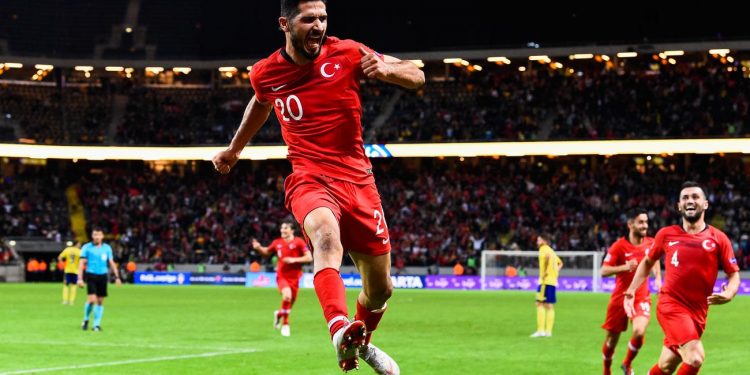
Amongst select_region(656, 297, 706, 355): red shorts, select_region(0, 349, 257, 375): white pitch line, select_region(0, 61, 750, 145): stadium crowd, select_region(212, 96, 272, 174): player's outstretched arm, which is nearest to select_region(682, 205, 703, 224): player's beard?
select_region(656, 297, 706, 355): red shorts

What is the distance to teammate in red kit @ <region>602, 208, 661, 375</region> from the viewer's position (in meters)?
17.5

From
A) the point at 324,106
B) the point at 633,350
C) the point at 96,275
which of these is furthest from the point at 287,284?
the point at 324,106

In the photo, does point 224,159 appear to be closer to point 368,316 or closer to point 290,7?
point 368,316

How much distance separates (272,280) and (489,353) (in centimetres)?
3940

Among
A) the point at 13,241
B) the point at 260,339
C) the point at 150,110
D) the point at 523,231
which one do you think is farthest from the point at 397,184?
the point at 260,339

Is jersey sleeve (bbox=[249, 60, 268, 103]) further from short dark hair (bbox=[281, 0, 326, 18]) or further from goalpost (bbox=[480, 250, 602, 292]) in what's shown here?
goalpost (bbox=[480, 250, 602, 292])

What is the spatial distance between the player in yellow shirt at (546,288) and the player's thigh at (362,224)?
17.5 metres

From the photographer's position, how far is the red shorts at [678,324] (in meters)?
13.0

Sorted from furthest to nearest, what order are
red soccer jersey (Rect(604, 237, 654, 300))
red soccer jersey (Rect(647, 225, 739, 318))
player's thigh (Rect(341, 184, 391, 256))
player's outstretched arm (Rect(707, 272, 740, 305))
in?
red soccer jersey (Rect(604, 237, 654, 300))
red soccer jersey (Rect(647, 225, 739, 318))
player's outstretched arm (Rect(707, 272, 740, 305))
player's thigh (Rect(341, 184, 391, 256))

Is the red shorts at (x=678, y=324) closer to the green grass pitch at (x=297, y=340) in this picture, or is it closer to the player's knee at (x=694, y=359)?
the player's knee at (x=694, y=359)

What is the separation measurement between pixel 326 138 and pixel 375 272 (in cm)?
112

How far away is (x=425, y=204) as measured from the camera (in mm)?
64875

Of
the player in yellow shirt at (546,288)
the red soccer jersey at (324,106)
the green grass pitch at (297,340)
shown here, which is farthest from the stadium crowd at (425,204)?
the red soccer jersey at (324,106)

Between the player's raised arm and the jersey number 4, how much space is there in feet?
2.63
